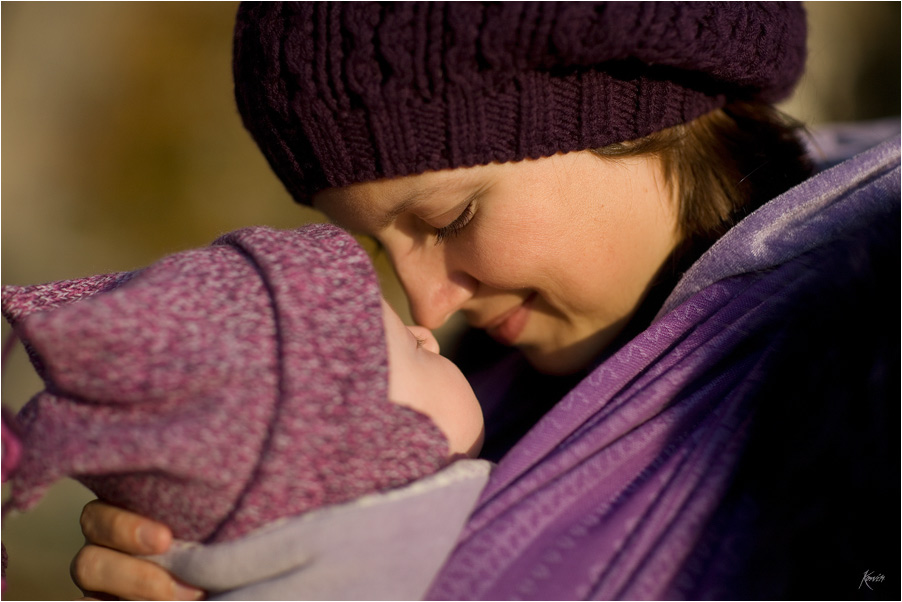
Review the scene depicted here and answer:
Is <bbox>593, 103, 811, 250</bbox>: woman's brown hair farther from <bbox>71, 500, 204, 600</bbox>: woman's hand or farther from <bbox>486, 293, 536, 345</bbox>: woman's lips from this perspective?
<bbox>71, 500, 204, 600</bbox>: woman's hand

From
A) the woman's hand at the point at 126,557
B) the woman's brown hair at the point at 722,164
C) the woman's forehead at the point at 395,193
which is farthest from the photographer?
the woman's brown hair at the point at 722,164

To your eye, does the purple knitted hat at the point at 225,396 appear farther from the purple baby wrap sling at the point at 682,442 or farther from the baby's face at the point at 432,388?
the purple baby wrap sling at the point at 682,442

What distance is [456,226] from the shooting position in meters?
0.98

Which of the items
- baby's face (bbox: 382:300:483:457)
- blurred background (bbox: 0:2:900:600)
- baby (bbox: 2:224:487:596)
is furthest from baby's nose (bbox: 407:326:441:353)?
blurred background (bbox: 0:2:900:600)

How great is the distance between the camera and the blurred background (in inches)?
87.1

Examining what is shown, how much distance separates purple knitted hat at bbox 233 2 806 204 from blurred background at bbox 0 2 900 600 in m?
1.35

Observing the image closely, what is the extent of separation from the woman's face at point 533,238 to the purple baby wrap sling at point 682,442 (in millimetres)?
153

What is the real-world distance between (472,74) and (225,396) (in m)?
0.47

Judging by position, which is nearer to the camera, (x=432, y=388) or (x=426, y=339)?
(x=432, y=388)

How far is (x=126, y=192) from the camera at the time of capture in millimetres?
2316

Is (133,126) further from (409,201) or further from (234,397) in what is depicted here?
(234,397)

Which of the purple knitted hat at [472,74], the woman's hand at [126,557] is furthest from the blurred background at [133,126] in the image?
the woman's hand at [126,557]

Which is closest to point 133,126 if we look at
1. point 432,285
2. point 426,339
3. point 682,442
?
point 432,285

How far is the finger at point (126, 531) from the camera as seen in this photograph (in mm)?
730
